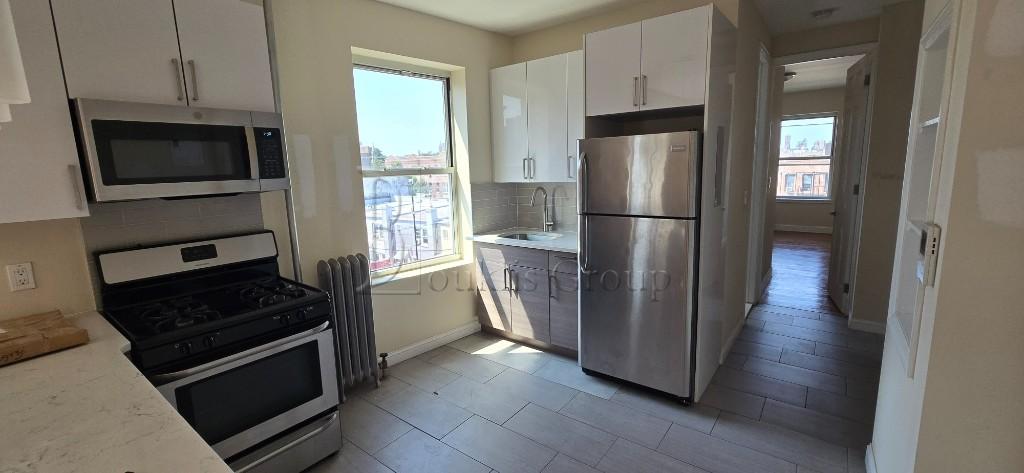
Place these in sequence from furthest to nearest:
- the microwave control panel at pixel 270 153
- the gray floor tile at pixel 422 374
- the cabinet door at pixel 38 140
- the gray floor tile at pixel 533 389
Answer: the gray floor tile at pixel 422 374
the gray floor tile at pixel 533 389
the microwave control panel at pixel 270 153
the cabinet door at pixel 38 140

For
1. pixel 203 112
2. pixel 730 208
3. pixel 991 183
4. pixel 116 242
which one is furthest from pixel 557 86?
pixel 116 242

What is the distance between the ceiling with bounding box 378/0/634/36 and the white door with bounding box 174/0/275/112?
43.7 inches

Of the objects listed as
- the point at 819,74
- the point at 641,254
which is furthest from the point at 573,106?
the point at 819,74

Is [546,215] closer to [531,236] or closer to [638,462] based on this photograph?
[531,236]

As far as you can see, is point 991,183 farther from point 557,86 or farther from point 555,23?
point 555,23

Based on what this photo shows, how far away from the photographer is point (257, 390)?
1.91m

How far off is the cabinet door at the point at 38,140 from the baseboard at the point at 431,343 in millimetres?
2076

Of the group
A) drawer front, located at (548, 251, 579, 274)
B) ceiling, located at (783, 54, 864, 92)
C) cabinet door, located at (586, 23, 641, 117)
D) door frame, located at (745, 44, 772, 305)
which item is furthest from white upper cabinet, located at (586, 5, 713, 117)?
ceiling, located at (783, 54, 864, 92)

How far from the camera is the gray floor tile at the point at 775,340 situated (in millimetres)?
3414

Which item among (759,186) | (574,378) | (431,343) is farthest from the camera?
(759,186)

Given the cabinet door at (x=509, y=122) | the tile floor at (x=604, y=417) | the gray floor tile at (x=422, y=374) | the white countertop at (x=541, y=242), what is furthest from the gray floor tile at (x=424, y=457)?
the cabinet door at (x=509, y=122)

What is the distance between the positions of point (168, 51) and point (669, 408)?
3.07m

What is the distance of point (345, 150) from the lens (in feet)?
9.39

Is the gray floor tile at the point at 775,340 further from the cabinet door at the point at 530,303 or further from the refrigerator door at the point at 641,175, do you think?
the refrigerator door at the point at 641,175
